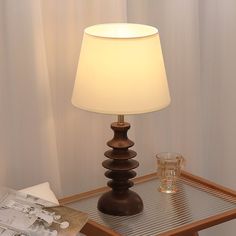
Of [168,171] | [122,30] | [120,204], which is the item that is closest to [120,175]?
[120,204]

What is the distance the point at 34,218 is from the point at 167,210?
45 cm

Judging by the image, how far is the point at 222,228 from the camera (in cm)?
245

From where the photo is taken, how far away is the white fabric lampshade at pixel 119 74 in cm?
160

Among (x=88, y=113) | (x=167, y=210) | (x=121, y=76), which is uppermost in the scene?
(x=121, y=76)

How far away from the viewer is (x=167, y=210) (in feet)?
5.87

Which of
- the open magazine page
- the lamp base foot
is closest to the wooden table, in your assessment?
the lamp base foot

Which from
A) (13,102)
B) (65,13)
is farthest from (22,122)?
(65,13)

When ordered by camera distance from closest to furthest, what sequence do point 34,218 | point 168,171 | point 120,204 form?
point 34,218
point 120,204
point 168,171

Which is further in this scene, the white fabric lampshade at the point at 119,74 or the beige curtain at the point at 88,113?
the beige curtain at the point at 88,113

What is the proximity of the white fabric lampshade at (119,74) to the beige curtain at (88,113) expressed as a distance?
24 centimetres

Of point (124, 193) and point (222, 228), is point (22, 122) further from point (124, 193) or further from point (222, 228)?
point (222, 228)

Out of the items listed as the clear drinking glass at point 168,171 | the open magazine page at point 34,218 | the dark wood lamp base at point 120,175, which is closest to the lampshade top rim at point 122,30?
the dark wood lamp base at point 120,175

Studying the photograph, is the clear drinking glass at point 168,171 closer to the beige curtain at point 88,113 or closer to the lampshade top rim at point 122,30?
the beige curtain at point 88,113

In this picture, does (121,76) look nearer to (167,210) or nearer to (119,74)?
(119,74)
